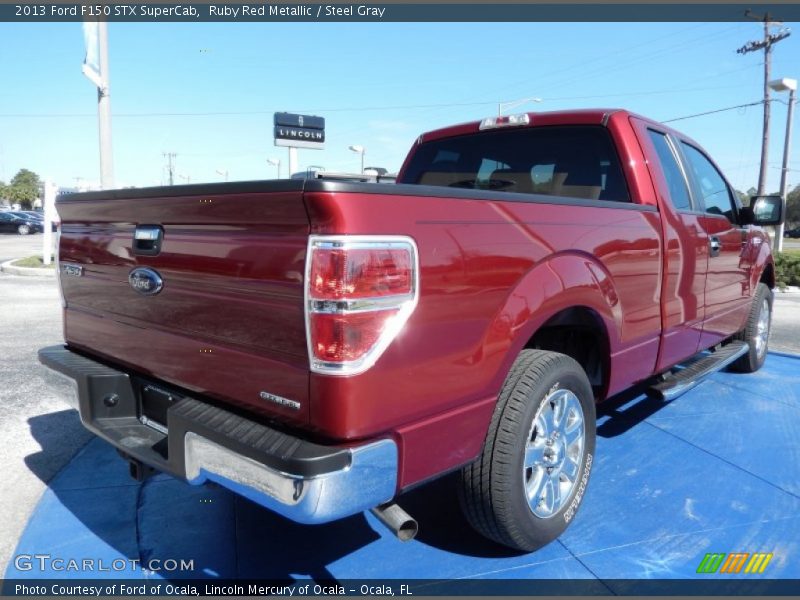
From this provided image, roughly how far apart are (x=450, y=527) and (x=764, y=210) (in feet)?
11.4

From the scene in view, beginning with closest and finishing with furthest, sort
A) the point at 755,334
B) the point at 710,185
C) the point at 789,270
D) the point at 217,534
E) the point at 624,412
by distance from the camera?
the point at 217,534
the point at 710,185
the point at 624,412
the point at 755,334
the point at 789,270

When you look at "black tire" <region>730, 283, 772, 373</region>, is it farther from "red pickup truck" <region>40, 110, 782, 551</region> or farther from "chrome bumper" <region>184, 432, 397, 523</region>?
"chrome bumper" <region>184, 432, 397, 523</region>

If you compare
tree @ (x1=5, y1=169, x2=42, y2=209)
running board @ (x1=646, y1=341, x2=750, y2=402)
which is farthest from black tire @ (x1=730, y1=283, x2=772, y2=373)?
tree @ (x1=5, y1=169, x2=42, y2=209)

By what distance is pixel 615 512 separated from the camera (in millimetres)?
3047

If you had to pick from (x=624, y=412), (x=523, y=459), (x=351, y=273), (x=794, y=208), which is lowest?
(x=624, y=412)

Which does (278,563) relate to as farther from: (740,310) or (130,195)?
(740,310)

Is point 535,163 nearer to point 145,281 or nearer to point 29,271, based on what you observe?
point 145,281

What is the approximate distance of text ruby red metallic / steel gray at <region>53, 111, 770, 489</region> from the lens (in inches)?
72.1

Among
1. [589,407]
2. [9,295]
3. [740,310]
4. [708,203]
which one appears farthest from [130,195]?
[9,295]

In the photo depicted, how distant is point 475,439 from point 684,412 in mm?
2964

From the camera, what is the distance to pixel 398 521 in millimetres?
2021

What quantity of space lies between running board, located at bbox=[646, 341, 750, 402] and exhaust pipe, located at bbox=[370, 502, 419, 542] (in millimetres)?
1946

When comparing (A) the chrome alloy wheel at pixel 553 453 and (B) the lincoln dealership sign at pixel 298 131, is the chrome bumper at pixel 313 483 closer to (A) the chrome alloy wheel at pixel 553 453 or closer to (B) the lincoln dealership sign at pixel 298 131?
(A) the chrome alloy wheel at pixel 553 453

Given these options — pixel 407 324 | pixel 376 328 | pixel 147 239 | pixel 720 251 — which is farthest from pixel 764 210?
pixel 147 239
